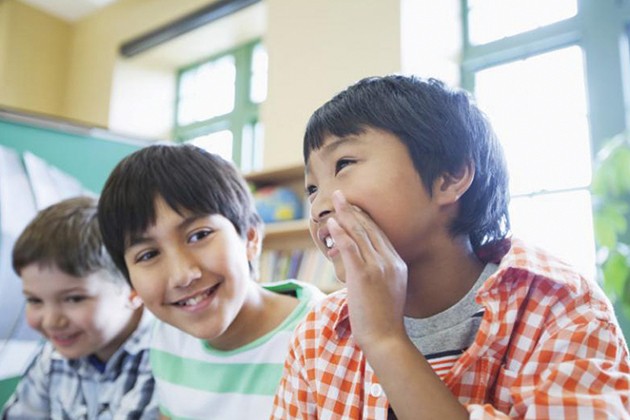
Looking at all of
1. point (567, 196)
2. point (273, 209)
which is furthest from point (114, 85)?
point (567, 196)

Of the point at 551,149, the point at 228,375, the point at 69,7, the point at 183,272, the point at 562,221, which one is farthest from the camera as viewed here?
the point at 69,7

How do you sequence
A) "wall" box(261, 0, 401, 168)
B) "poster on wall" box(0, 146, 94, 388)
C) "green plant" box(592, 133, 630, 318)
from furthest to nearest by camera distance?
"wall" box(261, 0, 401, 168), "green plant" box(592, 133, 630, 318), "poster on wall" box(0, 146, 94, 388)

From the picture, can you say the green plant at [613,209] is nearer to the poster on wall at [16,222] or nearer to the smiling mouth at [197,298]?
the smiling mouth at [197,298]

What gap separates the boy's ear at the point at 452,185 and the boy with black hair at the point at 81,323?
3.01 feet

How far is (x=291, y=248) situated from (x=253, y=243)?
1.92 metres

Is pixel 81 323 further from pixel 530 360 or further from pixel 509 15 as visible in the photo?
pixel 509 15

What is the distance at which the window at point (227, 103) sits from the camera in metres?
4.51

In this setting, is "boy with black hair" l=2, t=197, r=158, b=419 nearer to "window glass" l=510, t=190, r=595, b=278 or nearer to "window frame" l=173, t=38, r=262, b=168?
"window glass" l=510, t=190, r=595, b=278

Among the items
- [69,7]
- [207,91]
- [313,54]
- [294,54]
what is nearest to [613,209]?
[313,54]

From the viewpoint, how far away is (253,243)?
52.7 inches

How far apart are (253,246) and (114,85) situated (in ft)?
13.3

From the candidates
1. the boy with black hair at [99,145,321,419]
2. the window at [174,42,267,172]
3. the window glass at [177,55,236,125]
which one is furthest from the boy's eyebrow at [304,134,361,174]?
the window glass at [177,55,236,125]

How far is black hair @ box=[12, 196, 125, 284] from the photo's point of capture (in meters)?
1.46

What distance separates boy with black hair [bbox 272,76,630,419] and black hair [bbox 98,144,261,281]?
1.17ft
